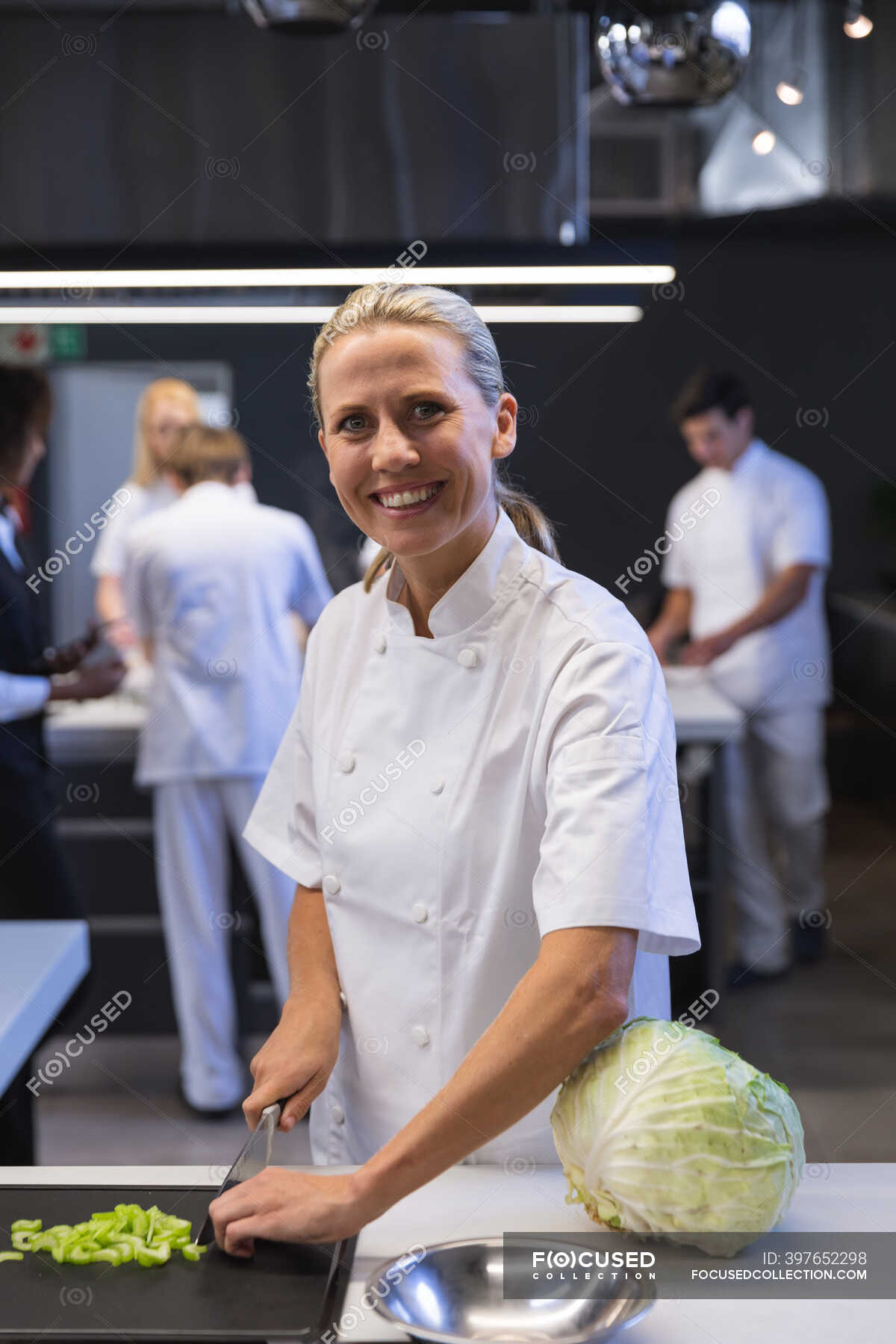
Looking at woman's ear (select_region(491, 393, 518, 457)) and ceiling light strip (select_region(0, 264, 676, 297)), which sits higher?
ceiling light strip (select_region(0, 264, 676, 297))

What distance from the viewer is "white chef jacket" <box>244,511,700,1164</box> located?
42.2 inches

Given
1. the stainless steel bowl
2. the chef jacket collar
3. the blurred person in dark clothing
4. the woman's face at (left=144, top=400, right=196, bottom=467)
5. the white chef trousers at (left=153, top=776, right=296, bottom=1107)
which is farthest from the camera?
the woman's face at (left=144, top=400, right=196, bottom=467)

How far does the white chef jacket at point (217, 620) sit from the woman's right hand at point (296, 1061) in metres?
1.87

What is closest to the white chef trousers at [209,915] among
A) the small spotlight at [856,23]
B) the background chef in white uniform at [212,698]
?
the background chef in white uniform at [212,698]

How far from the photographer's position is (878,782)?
4.08 meters

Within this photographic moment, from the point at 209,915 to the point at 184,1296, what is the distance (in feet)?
7.36

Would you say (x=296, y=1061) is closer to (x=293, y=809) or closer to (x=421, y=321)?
(x=293, y=809)

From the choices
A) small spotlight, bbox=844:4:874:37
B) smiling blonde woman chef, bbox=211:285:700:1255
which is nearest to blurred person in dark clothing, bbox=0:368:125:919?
smiling blonde woman chef, bbox=211:285:700:1255

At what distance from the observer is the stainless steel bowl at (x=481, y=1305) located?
2.93 feet

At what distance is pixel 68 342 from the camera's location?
11.5ft

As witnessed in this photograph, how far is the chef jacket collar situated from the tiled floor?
164 centimetres

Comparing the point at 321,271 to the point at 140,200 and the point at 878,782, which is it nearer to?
the point at 140,200

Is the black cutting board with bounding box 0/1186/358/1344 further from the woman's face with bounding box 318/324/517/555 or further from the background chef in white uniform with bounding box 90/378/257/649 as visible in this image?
the background chef in white uniform with bounding box 90/378/257/649

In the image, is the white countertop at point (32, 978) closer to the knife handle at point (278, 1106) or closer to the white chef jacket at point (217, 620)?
the knife handle at point (278, 1106)
